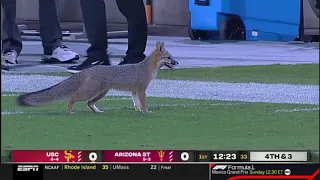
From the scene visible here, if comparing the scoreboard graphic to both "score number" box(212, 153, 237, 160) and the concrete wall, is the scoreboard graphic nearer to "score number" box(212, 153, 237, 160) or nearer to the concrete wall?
"score number" box(212, 153, 237, 160)

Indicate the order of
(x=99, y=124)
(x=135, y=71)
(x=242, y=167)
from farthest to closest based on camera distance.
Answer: (x=135, y=71)
(x=99, y=124)
(x=242, y=167)

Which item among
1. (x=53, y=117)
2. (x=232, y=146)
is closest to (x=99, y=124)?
(x=53, y=117)

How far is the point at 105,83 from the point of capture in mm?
4531

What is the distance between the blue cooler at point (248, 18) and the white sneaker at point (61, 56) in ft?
1.50

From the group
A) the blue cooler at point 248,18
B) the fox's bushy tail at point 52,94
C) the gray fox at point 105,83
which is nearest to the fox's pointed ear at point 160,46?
the gray fox at point 105,83

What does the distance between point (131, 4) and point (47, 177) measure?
0.76 m

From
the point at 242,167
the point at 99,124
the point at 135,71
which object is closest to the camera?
the point at 242,167

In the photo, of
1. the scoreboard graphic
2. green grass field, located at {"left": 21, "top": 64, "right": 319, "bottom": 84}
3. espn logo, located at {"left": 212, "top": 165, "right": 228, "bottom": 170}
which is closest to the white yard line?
green grass field, located at {"left": 21, "top": 64, "right": 319, "bottom": 84}

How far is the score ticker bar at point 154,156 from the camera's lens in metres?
3.85

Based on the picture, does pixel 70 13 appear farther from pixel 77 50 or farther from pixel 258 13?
pixel 258 13

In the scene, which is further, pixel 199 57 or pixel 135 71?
pixel 135 71

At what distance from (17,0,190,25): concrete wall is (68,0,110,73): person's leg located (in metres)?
0.02

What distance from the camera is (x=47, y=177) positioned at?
3.85m

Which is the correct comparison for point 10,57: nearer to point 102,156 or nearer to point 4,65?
point 4,65
